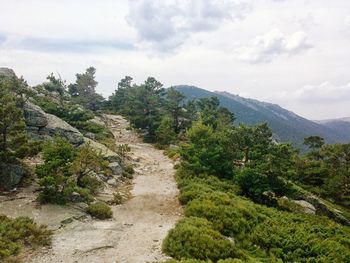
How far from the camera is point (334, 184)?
43.9 meters

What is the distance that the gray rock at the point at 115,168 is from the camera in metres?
32.4

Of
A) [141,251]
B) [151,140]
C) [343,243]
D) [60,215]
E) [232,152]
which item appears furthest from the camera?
[151,140]

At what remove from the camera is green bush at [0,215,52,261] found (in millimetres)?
15477

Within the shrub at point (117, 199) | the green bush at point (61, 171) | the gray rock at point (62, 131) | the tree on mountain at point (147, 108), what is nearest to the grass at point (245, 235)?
the shrub at point (117, 199)

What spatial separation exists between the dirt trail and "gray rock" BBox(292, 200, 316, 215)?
470 inches

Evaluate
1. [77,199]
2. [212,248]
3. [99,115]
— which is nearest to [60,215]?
[77,199]

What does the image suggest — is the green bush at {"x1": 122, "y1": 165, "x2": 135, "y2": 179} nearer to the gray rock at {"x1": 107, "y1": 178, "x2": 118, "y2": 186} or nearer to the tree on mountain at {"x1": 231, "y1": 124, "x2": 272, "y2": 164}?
the gray rock at {"x1": 107, "y1": 178, "x2": 118, "y2": 186}

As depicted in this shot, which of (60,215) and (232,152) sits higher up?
(232,152)

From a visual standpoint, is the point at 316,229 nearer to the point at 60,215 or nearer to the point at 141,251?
the point at 141,251

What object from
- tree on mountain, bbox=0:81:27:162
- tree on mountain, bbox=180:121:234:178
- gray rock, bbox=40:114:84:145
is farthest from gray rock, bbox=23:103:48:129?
tree on mountain, bbox=180:121:234:178

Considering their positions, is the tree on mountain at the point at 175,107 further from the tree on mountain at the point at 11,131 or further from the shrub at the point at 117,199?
the tree on mountain at the point at 11,131

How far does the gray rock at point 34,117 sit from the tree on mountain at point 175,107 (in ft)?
82.5

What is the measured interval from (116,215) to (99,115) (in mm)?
47866

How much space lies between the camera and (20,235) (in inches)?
658
